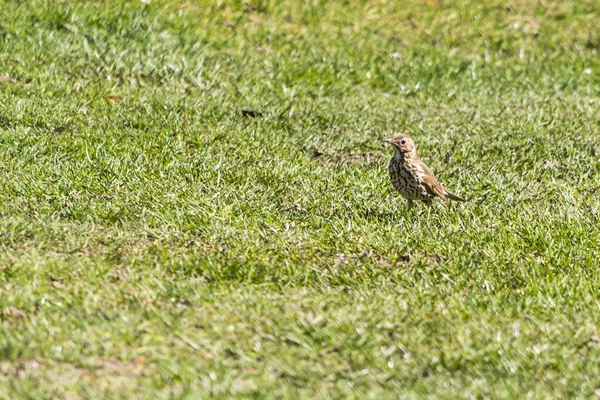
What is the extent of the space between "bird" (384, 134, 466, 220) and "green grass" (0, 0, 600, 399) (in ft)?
0.55

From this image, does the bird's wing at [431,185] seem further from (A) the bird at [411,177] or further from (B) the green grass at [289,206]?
(B) the green grass at [289,206]

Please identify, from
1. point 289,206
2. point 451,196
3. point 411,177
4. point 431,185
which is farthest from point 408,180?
point 289,206

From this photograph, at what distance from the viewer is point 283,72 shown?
1159 cm

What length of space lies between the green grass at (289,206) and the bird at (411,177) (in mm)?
166

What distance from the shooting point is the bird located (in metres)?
8.08

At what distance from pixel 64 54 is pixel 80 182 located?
3298mm

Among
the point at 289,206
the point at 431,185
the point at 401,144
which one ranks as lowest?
the point at 289,206

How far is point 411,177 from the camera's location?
8047 millimetres

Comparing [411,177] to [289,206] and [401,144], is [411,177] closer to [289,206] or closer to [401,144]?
[401,144]

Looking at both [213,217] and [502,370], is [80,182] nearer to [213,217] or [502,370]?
[213,217]

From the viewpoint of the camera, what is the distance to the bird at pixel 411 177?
26.5 ft

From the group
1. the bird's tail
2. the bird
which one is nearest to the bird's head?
the bird

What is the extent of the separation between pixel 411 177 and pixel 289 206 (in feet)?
3.18

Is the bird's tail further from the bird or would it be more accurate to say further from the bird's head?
the bird's head
